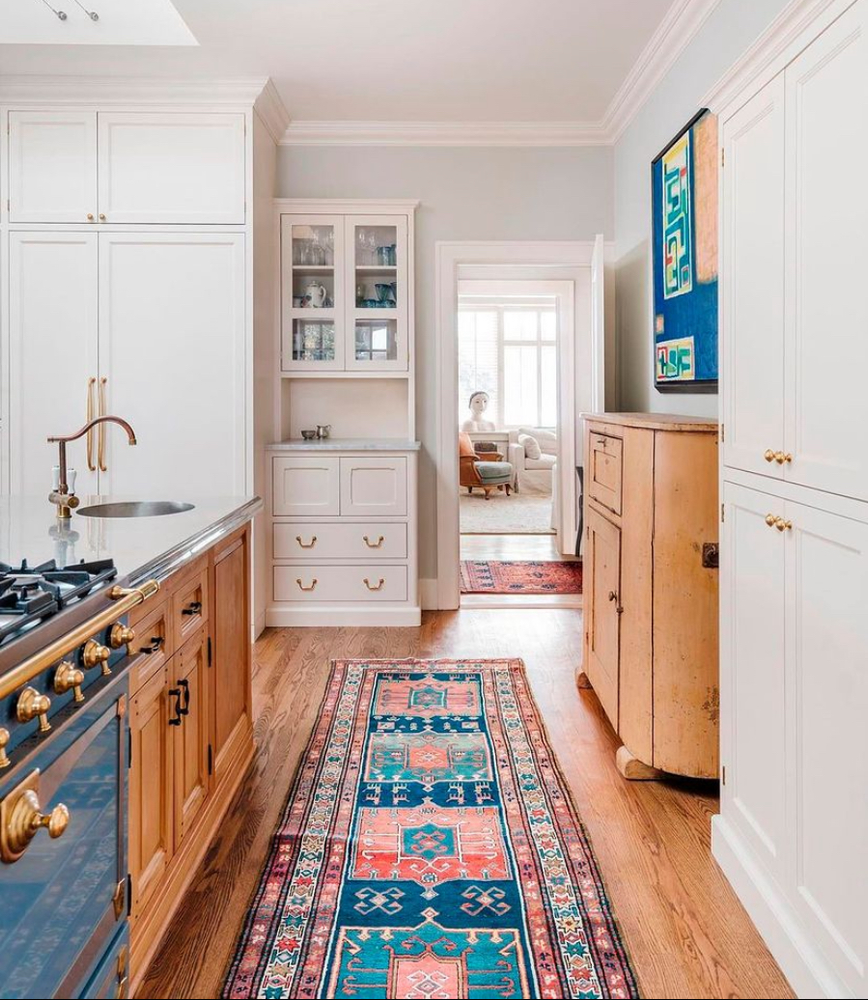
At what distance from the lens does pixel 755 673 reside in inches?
68.9

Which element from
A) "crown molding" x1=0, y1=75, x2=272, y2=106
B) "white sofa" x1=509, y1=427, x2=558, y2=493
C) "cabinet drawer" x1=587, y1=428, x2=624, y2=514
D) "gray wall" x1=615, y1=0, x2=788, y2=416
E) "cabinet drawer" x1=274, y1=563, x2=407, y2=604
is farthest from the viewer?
"white sofa" x1=509, y1=427, x2=558, y2=493

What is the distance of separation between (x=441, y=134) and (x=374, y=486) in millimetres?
1920

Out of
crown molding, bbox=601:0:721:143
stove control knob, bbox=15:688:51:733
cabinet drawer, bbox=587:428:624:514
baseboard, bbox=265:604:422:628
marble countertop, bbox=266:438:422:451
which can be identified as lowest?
baseboard, bbox=265:604:422:628

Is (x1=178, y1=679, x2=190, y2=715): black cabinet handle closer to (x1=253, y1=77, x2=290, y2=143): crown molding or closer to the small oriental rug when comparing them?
(x1=253, y1=77, x2=290, y2=143): crown molding

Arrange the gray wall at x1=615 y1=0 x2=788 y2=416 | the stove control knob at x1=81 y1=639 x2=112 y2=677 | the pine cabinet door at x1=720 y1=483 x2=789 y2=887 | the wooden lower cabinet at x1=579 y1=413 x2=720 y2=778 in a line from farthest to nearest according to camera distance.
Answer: the gray wall at x1=615 y1=0 x2=788 y2=416 < the wooden lower cabinet at x1=579 y1=413 x2=720 y2=778 < the pine cabinet door at x1=720 y1=483 x2=789 y2=887 < the stove control knob at x1=81 y1=639 x2=112 y2=677

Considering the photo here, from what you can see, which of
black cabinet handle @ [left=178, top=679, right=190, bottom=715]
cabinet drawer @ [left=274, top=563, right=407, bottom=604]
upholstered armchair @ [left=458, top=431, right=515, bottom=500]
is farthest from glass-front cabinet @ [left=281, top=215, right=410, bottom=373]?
upholstered armchair @ [left=458, top=431, right=515, bottom=500]

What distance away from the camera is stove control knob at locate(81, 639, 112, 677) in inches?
47.4

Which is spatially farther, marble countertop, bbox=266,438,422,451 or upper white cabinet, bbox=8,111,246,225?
marble countertop, bbox=266,438,422,451

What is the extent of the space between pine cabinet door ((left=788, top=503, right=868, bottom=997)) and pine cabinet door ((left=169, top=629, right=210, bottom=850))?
4.14 feet

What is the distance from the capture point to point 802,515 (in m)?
1.50

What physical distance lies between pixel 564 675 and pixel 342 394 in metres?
2.08

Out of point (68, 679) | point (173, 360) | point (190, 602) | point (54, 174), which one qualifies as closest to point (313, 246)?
point (173, 360)

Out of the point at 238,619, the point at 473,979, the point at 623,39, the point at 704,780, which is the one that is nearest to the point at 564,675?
the point at 704,780

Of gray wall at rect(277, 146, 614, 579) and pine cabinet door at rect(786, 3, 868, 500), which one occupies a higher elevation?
gray wall at rect(277, 146, 614, 579)
